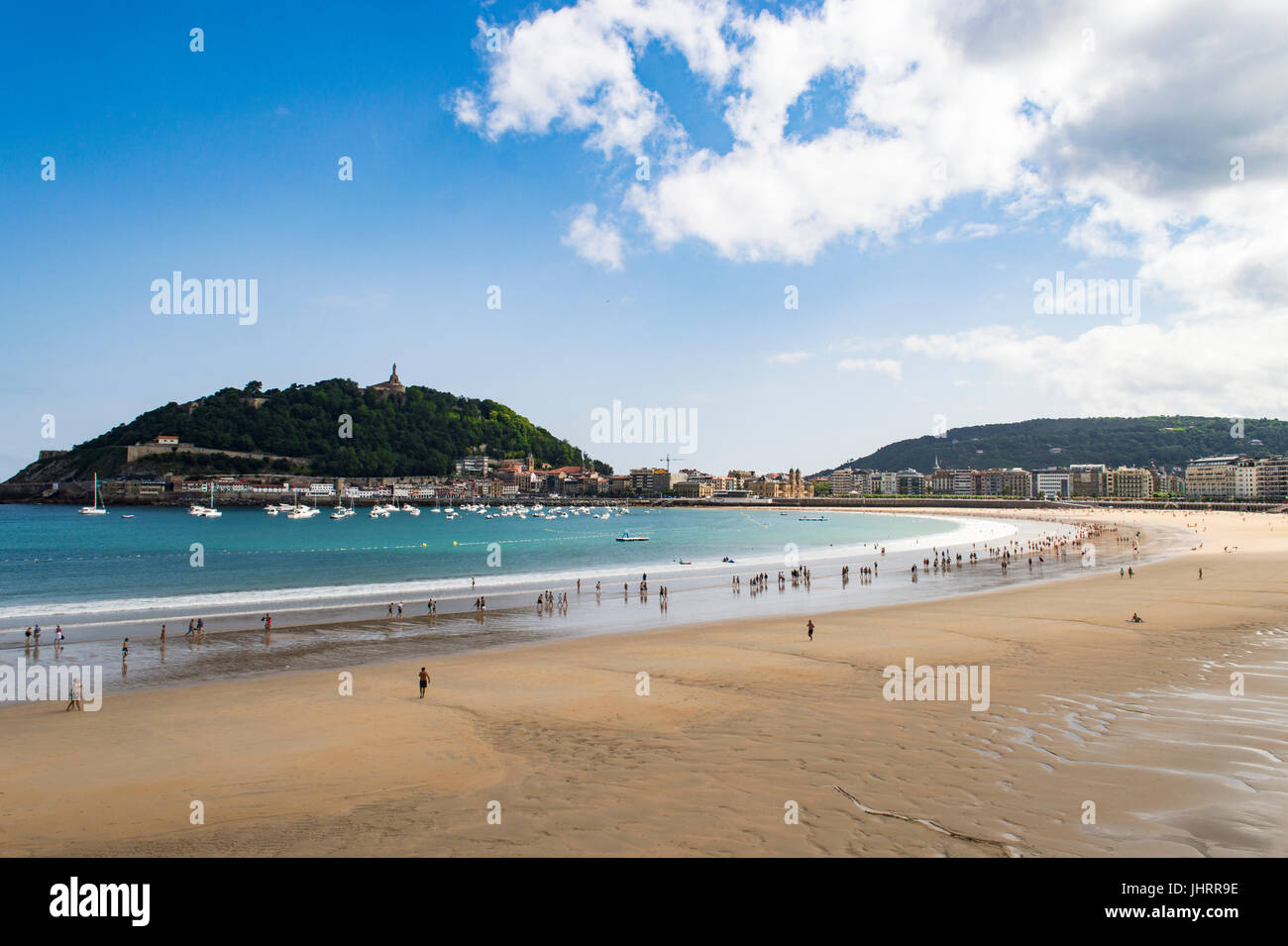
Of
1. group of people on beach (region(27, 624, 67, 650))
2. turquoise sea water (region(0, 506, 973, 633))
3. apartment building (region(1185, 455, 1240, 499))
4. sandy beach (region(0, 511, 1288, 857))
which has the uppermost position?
apartment building (region(1185, 455, 1240, 499))

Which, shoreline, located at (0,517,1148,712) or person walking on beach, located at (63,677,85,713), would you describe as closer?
person walking on beach, located at (63,677,85,713)

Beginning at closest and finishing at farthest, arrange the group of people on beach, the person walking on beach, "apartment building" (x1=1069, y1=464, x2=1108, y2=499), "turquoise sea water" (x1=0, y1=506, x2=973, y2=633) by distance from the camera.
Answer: the person walking on beach < the group of people on beach < "turquoise sea water" (x1=0, y1=506, x2=973, y2=633) < "apartment building" (x1=1069, y1=464, x2=1108, y2=499)

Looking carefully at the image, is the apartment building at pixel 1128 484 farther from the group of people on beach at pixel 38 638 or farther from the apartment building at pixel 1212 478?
the group of people on beach at pixel 38 638

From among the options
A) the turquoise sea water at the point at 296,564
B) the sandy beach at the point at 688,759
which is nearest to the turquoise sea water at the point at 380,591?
the turquoise sea water at the point at 296,564

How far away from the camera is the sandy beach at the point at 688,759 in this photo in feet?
25.9

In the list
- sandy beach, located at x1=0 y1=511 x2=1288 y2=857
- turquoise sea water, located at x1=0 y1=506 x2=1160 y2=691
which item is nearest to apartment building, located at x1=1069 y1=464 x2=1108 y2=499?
turquoise sea water, located at x1=0 y1=506 x2=1160 y2=691

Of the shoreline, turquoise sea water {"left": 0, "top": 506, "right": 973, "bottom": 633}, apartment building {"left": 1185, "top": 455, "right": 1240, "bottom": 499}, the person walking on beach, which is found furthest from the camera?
apartment building {"left": 1185, "top": 455, "right": 1240, "bottom": 499}

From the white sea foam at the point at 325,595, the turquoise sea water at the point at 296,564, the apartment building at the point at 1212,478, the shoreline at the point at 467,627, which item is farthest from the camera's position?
the apartment building at the point at 1212,478

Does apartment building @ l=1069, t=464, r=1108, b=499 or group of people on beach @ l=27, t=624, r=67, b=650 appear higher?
apartment building @ l=1069, t=464, r=1108, b=499

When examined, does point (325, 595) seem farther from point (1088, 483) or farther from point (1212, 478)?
point (1088, 483)

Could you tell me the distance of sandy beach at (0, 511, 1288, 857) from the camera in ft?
25.9

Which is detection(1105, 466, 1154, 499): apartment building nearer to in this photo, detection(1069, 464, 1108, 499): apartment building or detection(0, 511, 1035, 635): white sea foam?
detection(1069, 464, 1108, 499): apartment building
